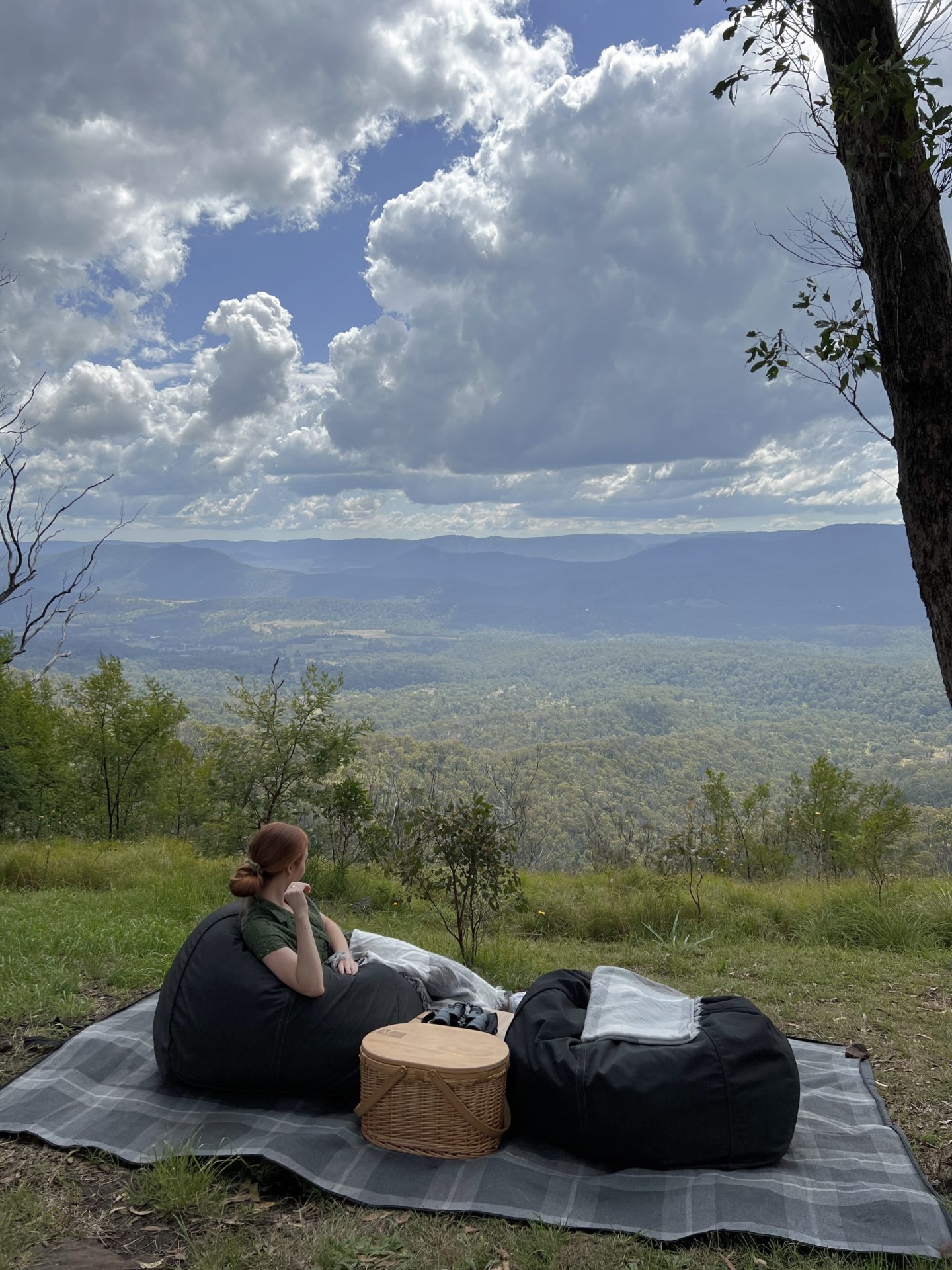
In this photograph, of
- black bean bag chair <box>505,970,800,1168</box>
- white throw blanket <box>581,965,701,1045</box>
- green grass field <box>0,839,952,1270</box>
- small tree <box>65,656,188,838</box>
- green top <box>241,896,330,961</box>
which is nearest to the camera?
green grass field <box>0,839,952,1270</box>

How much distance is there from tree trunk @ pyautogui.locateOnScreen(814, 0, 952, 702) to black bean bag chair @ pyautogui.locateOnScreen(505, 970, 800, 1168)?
60.3 inches

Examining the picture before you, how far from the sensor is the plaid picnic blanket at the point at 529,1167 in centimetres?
271

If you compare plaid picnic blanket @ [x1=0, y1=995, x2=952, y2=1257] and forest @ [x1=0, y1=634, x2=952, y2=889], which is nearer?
plaid picnic blanket @ [x1=0, y1=995, x2=952, y2=1257]

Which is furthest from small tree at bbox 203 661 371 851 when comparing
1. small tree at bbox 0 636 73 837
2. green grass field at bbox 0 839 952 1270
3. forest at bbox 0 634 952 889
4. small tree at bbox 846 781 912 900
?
small tree at bbox 0 636 73 837

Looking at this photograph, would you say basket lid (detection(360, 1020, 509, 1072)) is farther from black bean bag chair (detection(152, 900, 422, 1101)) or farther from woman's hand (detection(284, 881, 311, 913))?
woman's hand (detection(284, 881, 311, 913))

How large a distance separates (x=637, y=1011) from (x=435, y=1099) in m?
0.90

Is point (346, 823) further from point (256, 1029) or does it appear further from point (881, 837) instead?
point (256, 1029)

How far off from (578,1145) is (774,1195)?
0.68 m

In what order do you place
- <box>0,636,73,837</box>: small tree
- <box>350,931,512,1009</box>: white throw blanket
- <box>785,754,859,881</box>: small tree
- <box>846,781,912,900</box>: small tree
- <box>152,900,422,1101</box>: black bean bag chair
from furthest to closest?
<box>0,636,73,837</box>: small tree, <box>785,754,859,881</box>: small tree, <box>846,781,912,900</box>: small tree, <box>350,931,512,1009</box>: white throw blanket, <box>152,900,422,1101</box>: black bean bag chair

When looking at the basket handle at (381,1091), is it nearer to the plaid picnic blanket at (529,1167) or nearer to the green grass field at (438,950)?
the plaid picnic blanket at (529,1167)

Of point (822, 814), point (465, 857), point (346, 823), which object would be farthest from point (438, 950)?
point (822, 814)

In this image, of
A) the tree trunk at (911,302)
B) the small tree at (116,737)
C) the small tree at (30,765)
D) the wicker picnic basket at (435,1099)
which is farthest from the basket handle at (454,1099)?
the small tree at (30,765)

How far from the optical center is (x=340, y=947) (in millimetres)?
3996

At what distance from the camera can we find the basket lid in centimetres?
307
